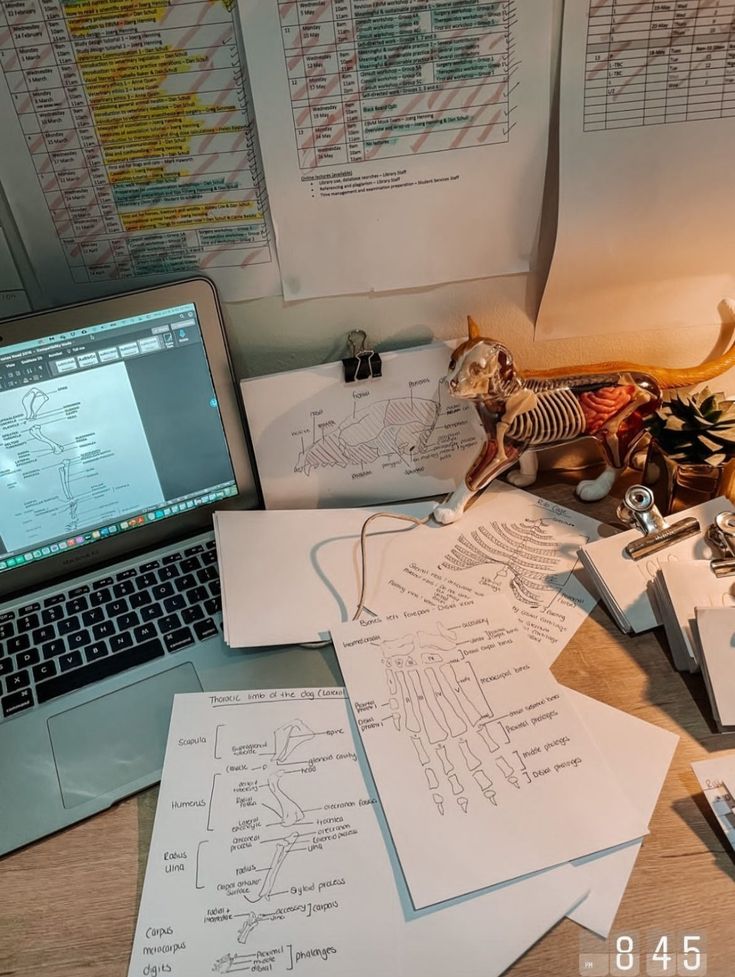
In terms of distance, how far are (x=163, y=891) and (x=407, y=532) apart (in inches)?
16.5

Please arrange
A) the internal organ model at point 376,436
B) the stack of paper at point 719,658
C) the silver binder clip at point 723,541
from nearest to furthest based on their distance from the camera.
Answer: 1. the stack of paper at point 719,658
2. the silver binder clip at point 723,541
3. the internal organ model at point 376,436

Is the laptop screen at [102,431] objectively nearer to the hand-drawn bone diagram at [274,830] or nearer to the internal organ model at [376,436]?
the internal organ model at [376,436]

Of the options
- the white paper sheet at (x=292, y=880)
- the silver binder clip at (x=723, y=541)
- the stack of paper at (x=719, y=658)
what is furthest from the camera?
A: the silver binder clip at (x=723, y=541)

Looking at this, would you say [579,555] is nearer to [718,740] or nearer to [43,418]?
[718,740]

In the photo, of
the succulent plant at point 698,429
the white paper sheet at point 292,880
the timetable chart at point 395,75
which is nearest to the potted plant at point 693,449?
the succulent plant at point 698,429

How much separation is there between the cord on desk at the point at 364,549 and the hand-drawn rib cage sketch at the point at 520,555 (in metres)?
0.06

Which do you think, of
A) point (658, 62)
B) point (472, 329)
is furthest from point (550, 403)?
point (658, 62)

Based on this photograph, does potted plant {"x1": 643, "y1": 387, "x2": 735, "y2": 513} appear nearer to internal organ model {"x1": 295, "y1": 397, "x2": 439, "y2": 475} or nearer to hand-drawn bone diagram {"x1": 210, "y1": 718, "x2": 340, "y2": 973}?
internal organ model {"x1": 295, "y1": 397, "x2": 439, "y2": 475}

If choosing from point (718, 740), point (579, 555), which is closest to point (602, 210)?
point (579, 555)

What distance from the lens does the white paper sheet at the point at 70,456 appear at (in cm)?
69

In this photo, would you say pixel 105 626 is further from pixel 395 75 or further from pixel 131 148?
pixel 395 75

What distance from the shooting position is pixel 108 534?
76cm

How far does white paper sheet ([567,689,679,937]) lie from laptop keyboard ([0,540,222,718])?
361 millimetres

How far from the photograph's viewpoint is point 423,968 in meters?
0.48
